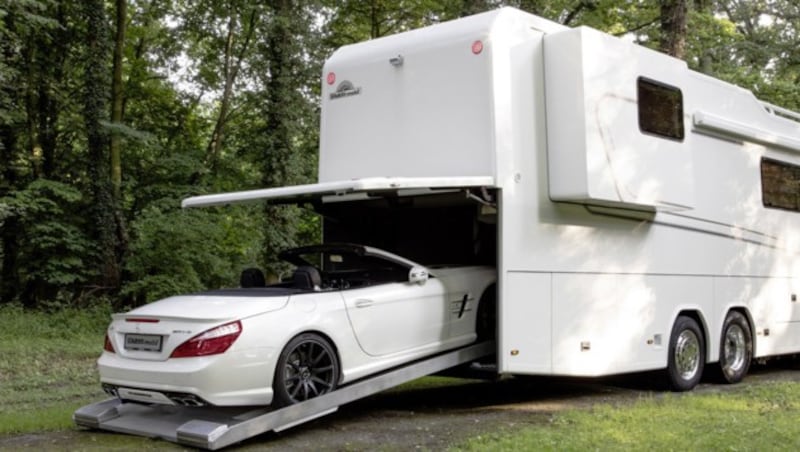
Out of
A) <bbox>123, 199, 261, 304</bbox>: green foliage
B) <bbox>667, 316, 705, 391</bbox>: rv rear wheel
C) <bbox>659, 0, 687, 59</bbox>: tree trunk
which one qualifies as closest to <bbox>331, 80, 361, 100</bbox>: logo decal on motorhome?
<bbox>667, 316, 705, 391</bbox>: rv rear wheel

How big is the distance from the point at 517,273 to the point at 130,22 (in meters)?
18.2

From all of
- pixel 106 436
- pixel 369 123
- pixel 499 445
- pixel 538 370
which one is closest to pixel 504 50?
pixel 369 123

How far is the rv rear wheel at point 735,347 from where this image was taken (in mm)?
9633

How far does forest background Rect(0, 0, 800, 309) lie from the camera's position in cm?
1798

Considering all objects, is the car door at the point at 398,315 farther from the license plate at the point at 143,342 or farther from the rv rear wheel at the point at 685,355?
the rv rear wheel at the point at 685,355

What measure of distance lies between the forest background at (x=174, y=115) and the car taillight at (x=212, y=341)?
12015 mm

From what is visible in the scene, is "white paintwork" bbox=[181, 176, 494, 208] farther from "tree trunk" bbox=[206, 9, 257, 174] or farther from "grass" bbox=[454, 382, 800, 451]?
"tree trunk" bbox=[206, 9, 257, 174]

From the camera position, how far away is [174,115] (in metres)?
22.3

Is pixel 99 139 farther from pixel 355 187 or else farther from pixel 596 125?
pixel 596 125

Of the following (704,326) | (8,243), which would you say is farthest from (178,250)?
(704,326)

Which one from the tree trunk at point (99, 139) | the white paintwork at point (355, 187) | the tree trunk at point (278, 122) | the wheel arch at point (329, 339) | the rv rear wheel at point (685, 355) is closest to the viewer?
the wheel arch at point (329, 339)

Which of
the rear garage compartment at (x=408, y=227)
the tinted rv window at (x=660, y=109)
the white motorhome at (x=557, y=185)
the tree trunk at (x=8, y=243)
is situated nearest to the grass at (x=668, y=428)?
the white motorhome at (x=557, y=185)

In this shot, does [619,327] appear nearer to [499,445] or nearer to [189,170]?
[499,445]

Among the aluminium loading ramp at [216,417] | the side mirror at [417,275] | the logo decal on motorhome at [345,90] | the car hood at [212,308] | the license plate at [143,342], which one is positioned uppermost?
the logo decal on motorhome at [345,90]
